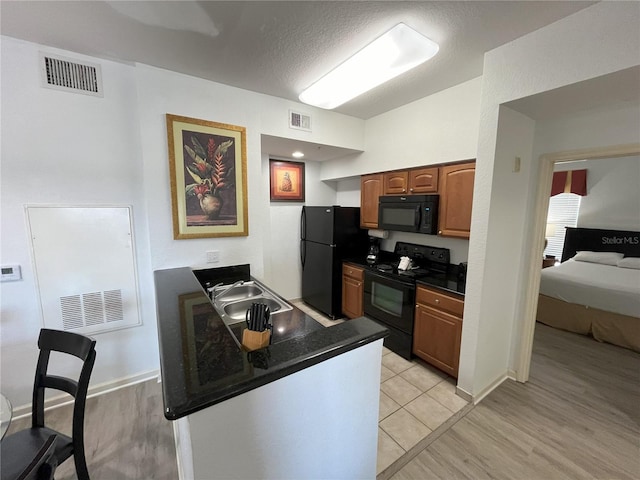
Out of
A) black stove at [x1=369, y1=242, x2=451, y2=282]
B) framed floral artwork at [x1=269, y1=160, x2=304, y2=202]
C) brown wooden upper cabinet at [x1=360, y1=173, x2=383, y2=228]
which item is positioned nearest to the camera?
black stove at [x1=369, y1=242, x2=451, y2=282]

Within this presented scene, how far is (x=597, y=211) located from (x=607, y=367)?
3340 millimetres

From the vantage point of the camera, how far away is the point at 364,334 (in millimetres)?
1082

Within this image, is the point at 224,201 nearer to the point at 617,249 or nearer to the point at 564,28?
the point at 564,28

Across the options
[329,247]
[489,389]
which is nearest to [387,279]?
[329,247]

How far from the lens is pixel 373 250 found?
136 inches

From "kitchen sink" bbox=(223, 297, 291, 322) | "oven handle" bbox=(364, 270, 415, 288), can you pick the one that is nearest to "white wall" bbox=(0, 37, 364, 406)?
"kitchen sink" bbox=(223, 297, 291, 322)

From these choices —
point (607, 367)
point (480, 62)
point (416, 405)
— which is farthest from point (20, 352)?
point (607, 367)

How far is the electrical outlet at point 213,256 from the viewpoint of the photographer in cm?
232

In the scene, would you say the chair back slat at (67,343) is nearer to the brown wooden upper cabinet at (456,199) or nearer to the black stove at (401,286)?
the black stove at (401,286)

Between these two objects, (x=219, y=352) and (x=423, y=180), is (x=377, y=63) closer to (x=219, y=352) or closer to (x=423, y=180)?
(x=423, y=180)

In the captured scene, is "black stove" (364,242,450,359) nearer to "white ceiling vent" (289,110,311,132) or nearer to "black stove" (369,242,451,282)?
"black stove" (369,242,451,282)

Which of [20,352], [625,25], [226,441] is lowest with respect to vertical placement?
[20,352]

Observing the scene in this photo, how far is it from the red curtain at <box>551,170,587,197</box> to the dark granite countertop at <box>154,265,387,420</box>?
5.48 meters

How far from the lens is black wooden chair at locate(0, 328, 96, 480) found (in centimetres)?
114
